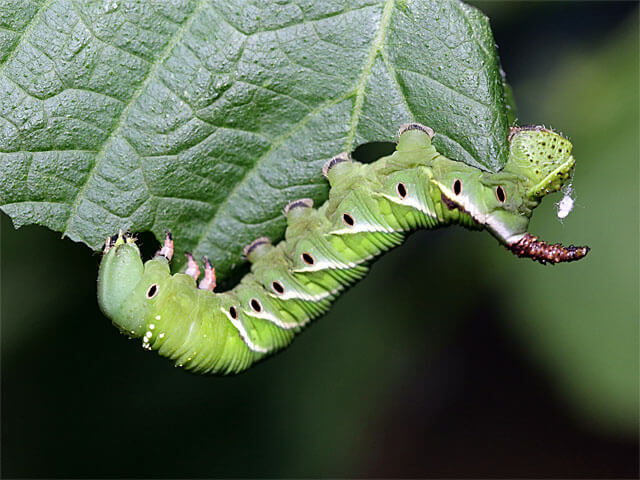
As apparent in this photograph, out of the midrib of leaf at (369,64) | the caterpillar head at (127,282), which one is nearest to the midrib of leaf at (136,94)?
the caterpillar head at (127,282)

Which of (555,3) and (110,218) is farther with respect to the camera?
(555,3)

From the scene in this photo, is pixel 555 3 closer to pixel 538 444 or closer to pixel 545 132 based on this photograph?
pixel 545 132

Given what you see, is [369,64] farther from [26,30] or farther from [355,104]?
[26,30]

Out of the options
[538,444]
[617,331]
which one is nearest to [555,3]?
[617,331]

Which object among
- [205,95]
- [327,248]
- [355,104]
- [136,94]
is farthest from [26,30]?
[327,248]

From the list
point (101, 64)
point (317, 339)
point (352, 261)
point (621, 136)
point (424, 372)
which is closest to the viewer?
point (101, 64)

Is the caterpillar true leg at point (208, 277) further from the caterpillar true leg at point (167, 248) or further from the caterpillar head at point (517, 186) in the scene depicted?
the caterpillar head at point (517, 186)
